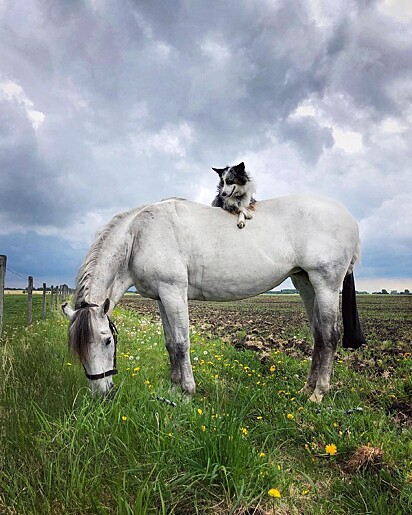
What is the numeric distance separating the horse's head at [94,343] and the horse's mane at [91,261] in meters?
0.25

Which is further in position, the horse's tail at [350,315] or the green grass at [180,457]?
the horse's tail at [350,315]

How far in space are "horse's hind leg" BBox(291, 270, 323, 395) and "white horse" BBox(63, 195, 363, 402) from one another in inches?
0.6

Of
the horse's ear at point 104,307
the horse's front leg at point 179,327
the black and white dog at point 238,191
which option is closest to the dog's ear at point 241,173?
the black and white dog at point 238,191

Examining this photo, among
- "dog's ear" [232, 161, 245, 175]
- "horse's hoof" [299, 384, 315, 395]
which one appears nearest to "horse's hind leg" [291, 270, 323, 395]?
"horse's hoof" [299, 384, 315, 395]

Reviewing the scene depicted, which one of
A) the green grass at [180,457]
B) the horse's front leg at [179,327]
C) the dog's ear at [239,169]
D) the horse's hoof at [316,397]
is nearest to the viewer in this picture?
the green grass at [180,457]

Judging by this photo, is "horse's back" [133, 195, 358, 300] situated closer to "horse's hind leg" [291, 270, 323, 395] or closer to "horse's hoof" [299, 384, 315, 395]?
"horse's hind leg" [291, 270, 323, 395]

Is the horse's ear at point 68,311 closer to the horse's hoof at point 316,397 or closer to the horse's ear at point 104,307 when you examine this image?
the horse's ear at point 104,307

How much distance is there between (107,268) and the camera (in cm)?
468

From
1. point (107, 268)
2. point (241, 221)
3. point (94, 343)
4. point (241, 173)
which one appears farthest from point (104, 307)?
point (241, 173)

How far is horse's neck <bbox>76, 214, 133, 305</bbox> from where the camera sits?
4.45 meters

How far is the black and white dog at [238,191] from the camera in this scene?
17.3 ft

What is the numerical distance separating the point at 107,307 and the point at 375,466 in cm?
286

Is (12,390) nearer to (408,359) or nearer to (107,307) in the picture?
(107,307)

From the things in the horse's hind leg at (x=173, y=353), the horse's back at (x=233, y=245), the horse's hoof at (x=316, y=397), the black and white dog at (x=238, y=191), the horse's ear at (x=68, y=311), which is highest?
the black and white dog at (x=238, y=191)
